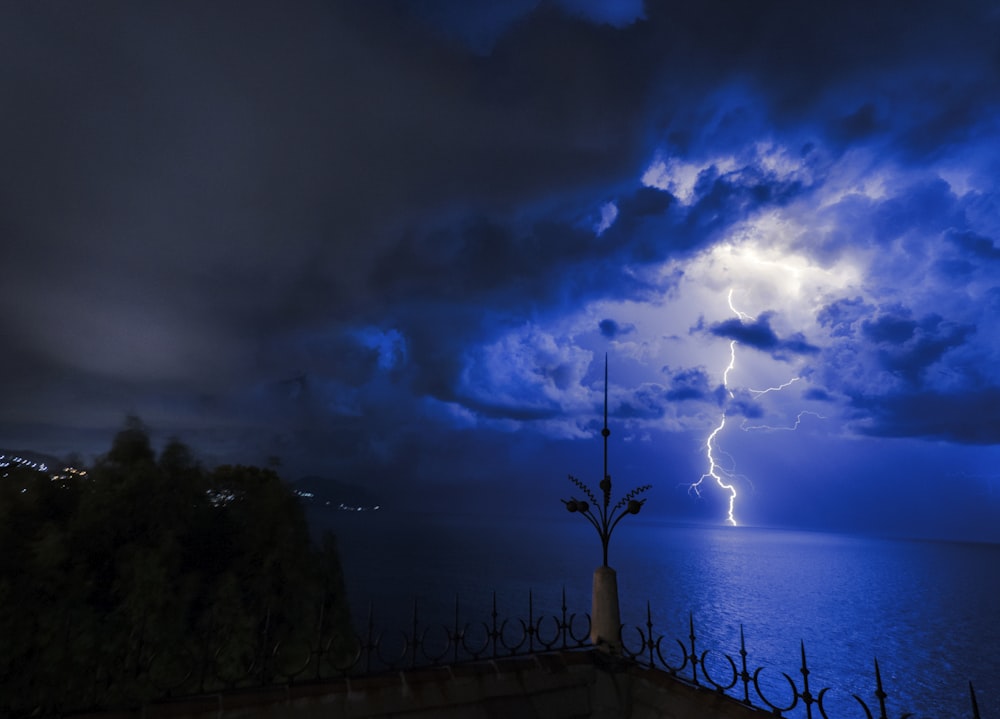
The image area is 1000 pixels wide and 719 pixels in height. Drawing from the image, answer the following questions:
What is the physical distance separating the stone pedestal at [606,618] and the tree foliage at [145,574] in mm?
11919

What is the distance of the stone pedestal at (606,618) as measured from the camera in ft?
28.4

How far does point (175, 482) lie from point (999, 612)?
15402cm

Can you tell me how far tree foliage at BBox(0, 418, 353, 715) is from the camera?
1766cm

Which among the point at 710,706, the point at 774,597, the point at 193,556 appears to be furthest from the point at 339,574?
the point at 774,597

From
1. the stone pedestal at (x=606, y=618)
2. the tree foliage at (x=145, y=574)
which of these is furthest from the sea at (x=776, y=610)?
the stone pedestal at (x=606, y=618)

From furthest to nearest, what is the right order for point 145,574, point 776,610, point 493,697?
point 776,610 → point 145,574 → point 493,697

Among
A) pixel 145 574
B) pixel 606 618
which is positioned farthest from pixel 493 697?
pixel 145 574

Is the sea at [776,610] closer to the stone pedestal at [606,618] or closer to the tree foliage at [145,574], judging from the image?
the tree foliage at [145,574]

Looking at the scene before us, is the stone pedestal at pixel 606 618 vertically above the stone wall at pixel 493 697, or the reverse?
the stone pedestal at pixel 606 618

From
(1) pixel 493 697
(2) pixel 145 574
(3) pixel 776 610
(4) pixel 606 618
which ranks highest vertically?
(4) pixel 606 618

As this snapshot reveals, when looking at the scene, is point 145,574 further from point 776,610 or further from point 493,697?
point 776,610

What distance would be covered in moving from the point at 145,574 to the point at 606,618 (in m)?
18.5

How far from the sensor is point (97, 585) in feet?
65.1

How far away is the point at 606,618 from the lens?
8852 mm
